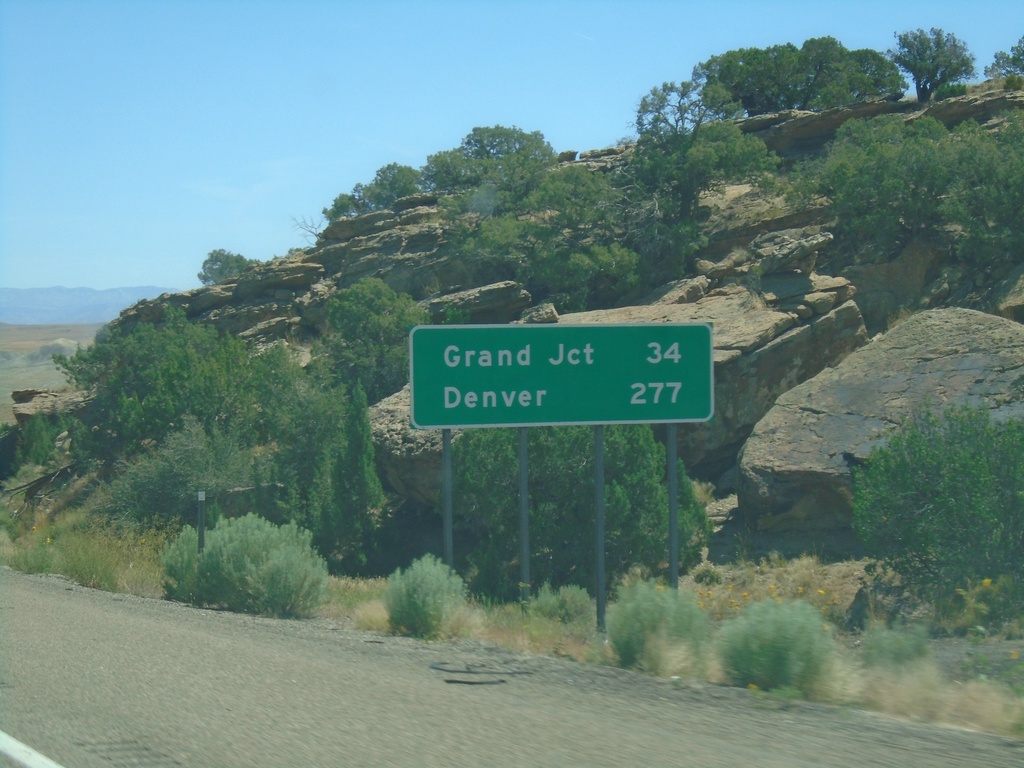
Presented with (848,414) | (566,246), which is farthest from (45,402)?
(848,414)

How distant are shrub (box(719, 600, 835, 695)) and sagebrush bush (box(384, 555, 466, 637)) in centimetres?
322

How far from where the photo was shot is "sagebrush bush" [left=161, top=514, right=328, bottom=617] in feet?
40.4

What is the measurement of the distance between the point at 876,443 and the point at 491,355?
1249 centimetres

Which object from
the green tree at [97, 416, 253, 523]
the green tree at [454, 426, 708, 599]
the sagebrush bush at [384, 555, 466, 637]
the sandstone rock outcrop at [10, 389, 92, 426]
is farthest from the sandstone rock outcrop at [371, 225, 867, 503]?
the sandstone rock outcrop at [10, 389, 92, 426]

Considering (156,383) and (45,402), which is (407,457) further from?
(45,402)

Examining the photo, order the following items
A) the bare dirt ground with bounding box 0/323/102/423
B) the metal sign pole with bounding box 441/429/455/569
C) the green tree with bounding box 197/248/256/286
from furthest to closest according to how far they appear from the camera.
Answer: the green tree with bounding box 197/248/256/286 → the bare dirt ground with bounding box 0/323/102/423 → the metal sign pole with bounding box 441/429/455/569

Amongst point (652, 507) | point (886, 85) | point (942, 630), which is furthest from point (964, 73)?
point (942, 630)

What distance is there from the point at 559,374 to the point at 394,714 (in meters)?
6.14

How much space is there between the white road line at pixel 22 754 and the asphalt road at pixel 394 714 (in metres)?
0.08

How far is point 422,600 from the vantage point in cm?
1009

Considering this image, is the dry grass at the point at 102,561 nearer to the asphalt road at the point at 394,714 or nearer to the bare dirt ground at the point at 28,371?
the asphalt road at the point at 394,714

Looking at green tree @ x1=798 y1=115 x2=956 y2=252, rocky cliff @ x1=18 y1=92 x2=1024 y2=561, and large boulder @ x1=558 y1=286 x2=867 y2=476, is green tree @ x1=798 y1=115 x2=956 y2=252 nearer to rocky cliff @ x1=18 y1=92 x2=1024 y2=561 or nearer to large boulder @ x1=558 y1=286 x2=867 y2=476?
rocky cliff @ x1=18 y1=92 x2=1024 y2=561

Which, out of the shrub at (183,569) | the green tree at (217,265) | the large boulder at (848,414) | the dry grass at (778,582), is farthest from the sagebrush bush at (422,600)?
the green tree at (217,265)

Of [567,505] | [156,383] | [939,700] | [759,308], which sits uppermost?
[759,308]
